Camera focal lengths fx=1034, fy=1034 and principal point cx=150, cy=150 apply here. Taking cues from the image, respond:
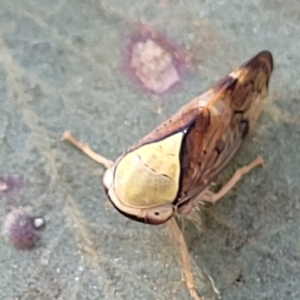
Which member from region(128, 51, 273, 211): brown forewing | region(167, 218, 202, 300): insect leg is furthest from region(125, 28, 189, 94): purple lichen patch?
region(167, 218, 202, 300): insect leg

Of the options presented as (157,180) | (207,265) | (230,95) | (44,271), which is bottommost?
(44,271)

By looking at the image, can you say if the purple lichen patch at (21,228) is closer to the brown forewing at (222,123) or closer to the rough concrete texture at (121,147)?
the rough concrete texture at (121,147)

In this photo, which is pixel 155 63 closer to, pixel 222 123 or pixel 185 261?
pixel 222 123

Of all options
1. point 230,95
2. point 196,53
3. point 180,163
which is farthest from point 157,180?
point 196,53

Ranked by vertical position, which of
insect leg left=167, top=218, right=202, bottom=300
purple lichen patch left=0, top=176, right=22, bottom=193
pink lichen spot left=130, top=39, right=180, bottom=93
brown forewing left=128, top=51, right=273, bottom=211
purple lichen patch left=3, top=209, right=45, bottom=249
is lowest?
purple lichen patch left=3, top=209, right=45, bottom=249

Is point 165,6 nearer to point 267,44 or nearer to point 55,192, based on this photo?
point 267,44

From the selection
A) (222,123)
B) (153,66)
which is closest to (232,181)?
(222,123)

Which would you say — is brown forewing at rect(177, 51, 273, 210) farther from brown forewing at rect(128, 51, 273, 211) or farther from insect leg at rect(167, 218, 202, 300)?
insect leg at rect(167, 218, 202, 300)
